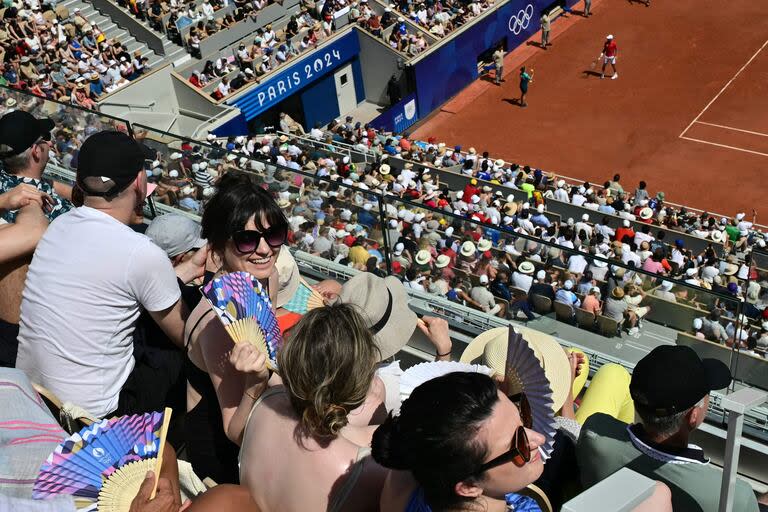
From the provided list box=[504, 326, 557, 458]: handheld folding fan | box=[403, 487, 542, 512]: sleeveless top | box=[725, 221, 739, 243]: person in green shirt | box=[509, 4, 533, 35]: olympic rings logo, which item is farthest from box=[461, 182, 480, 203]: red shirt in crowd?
box=[403, 487, 542, 512]: sleeveless top

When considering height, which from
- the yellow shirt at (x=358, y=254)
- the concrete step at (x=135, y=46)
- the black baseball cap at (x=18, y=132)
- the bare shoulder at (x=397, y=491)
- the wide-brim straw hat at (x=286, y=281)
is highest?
the black baseball cap at (x=18, y=132)

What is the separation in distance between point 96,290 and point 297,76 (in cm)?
2154

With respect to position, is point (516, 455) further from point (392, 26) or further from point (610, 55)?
point (610, 55)

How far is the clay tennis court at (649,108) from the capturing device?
70.6 ft

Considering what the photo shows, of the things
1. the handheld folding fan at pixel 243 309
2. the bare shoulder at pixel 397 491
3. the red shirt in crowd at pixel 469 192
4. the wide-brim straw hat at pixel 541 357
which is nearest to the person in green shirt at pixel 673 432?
the wide-brim straw hat at pixel 541 357

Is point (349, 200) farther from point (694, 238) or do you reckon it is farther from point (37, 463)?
point (694, 238)

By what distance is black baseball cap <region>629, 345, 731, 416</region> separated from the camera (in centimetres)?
314

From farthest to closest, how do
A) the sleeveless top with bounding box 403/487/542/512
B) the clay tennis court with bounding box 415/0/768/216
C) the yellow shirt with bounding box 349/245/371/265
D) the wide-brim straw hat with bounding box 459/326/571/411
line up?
the clay tennis court with bounding box 415/0/768/216 < the yellow shirt with bounding box 349/245/371/265 < the wide-brim straw hat with bounding box 459/326/571/411 < the sleeveless top with bounding box 403/487/542/512

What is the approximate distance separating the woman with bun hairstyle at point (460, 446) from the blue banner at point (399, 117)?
70.9ft

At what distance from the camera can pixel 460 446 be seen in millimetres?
2502

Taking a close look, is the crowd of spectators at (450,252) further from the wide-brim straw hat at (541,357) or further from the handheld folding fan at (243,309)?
the handheld folding fan at (243,309)

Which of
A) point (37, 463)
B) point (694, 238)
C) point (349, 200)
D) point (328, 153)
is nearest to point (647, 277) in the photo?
point (349, 200)

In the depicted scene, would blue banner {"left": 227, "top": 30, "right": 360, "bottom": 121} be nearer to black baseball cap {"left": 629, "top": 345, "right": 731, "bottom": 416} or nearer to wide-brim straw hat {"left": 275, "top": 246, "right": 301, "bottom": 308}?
wide-brim straw hat {"left": 275, "top": 246, "right": 301, "bottom": 308}

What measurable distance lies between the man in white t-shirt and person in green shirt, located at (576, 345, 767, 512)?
203cm
